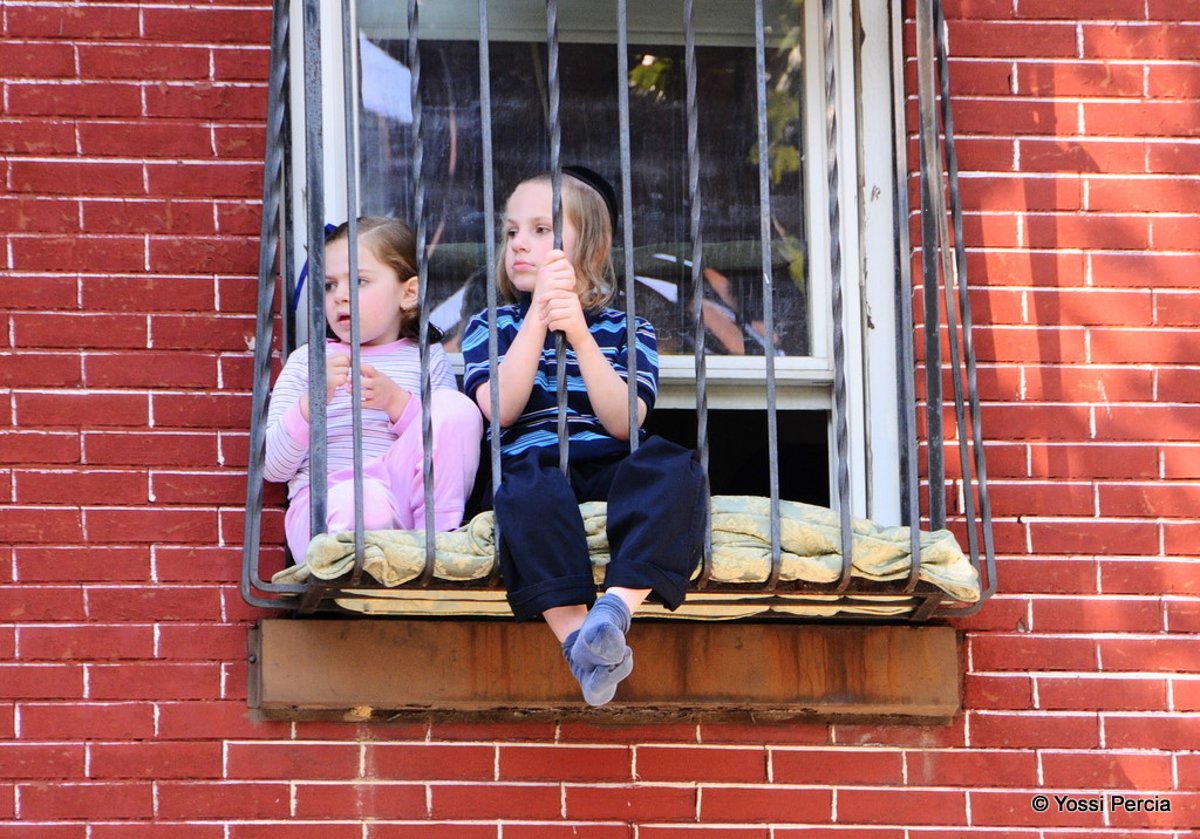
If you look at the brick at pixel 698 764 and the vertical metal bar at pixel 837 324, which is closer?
the vertical metal bar at pixel 837 324

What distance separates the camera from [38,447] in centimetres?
411

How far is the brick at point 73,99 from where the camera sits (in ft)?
13.9

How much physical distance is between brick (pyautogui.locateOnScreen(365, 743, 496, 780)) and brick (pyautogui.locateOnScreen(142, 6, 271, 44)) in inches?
65.8

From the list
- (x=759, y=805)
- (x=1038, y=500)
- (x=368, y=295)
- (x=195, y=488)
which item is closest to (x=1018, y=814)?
(x=759, y=805)

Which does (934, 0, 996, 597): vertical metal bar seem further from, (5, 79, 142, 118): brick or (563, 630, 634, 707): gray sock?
(5, 79, 142, 118): brick

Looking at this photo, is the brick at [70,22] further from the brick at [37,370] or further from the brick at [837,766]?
the brick at [837,766]

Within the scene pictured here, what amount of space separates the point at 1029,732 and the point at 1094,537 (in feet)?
1.56

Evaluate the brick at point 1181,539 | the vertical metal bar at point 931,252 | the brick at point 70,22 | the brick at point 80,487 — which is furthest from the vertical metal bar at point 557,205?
the brick at point 1181,539

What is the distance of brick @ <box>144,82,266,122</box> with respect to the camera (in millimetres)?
4258

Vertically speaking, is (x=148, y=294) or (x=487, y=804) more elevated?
(x=148, y=294)

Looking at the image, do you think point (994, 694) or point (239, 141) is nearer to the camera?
point (994, 694)

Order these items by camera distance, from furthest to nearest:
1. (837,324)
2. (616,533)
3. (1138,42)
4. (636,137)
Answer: (636,137)
(1138,42)
(837,324)
(616,533)

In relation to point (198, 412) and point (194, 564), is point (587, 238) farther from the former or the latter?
point (194, 564)

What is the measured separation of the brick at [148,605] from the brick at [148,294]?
1.86 feet
